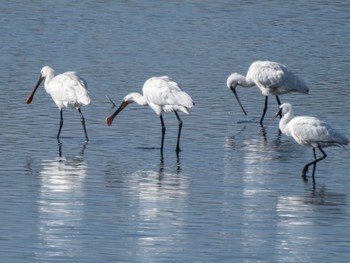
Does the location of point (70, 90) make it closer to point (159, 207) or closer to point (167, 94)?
point (167, 94)

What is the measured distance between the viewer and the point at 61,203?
14781mm

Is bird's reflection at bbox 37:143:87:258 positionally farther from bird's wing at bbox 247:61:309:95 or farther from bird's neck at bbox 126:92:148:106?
bird's wing at bbox 247:61:309:95

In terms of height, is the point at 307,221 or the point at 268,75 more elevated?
the point at 268,75

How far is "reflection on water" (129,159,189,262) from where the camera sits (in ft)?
42.6

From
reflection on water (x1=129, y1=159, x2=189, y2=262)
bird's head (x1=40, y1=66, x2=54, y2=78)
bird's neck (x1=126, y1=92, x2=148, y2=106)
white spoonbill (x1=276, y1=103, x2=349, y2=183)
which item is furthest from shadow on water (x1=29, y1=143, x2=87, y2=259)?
bird's head (x1=40, y1=66, x2=54, y2=78)

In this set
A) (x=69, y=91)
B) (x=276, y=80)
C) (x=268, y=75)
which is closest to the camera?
(x=69, y=91)

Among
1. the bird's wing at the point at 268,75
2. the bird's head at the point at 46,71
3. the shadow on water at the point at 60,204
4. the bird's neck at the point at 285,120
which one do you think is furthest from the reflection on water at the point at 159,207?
the bird's wing at the point at 268,75

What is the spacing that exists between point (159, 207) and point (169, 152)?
3.84 m

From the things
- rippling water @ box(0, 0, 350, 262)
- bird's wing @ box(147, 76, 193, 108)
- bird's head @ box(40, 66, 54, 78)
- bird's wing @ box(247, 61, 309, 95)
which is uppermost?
bird's wing @ box(147, 76, 193, 108)

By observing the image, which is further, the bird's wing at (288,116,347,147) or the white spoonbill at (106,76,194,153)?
the white spoonbill at (106,76,194,153)

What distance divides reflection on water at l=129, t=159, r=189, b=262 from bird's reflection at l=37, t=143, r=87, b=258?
0.64 meters

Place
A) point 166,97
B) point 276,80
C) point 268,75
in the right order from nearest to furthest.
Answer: point 166,97 → point 276,80 → point 268,75

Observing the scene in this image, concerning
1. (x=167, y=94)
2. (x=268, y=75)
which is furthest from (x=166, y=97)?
(x=268, y=75)

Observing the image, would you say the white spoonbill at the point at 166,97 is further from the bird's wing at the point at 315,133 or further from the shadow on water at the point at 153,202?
the bird's wing at the point at 315,133
